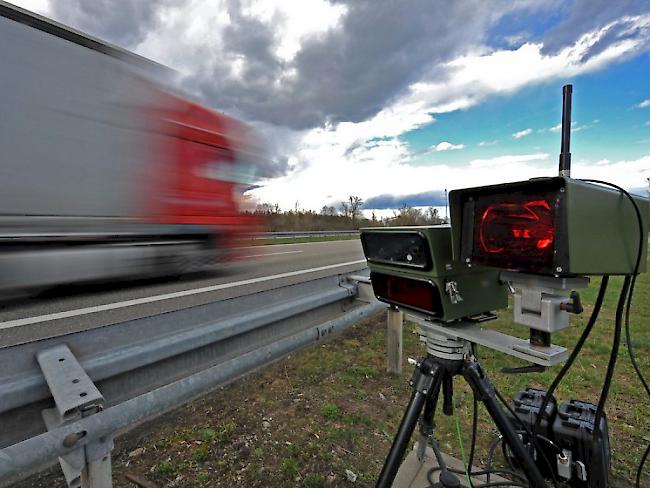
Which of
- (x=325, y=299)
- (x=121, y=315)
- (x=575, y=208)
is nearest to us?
(x=575, y=208)

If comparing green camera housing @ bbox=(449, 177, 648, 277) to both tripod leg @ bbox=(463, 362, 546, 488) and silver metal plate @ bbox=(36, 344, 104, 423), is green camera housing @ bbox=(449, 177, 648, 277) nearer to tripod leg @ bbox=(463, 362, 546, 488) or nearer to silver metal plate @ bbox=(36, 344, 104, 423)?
tripod leg @ bbox=(463, 362, 546, 488)

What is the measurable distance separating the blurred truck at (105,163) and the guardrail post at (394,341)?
2422mm

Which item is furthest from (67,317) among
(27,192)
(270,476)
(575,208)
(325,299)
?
(575,208)

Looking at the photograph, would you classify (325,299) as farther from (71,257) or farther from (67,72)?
(67,72)

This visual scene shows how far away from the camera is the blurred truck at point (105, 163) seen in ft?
3.92

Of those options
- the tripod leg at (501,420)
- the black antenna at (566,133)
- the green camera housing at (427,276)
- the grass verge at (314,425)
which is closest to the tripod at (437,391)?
the tripod leg at (501,420)

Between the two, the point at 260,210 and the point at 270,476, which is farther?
the point at 270,476

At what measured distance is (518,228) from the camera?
41.2 inches

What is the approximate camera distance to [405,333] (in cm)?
462

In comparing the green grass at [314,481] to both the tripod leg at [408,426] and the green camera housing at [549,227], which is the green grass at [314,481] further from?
the green camera housing at [549,227]

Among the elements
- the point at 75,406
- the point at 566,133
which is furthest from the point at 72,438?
the point at 566,133

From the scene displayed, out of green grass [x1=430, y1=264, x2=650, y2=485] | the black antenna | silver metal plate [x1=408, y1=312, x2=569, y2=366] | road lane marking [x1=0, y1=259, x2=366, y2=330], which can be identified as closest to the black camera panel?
silver metal plate [x1=408, y1=312, x2=569, y2=366]

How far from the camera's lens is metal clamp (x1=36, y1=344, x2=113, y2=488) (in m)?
0.83

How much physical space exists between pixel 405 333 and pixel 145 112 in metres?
4.03
